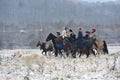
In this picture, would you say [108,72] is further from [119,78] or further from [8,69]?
[8,69]

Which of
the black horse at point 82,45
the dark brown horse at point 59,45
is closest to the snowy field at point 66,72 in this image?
the black horse at point 82,45

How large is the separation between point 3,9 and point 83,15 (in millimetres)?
30555

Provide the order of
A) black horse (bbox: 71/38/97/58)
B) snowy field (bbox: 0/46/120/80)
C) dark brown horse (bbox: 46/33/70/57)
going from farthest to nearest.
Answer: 1. dark brown horse (bbox: 46/33/70/57)
2. black horse (bbox: 71/38/97/58)
3. snowy field (bbox: 0/46/120/80)

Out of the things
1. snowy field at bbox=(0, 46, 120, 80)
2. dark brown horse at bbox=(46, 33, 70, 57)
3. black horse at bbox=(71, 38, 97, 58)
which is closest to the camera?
snowy field at bbox=(0, 46, 120, 80)

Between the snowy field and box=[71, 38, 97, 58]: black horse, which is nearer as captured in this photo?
the snowy field

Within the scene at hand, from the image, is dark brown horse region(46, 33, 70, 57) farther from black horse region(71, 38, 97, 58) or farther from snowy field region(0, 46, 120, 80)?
snowy field region(0, 46, 120, 80)

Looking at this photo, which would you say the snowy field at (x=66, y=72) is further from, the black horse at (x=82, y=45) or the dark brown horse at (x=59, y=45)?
the dark brown horse at (x=59, y=45)

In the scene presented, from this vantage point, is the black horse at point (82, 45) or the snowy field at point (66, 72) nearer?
the snowy field at point (66, 72)

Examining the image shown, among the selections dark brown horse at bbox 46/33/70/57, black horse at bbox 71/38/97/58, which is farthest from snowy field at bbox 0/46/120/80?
dark brown horse at bbox 46/33/70/57

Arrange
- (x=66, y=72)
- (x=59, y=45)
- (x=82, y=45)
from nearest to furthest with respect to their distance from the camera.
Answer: (x=66, y=72), (x=82, y=45), (x=59, y=45)

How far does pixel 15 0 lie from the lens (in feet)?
573

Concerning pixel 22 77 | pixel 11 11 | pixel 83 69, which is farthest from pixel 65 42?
pixel 11 11

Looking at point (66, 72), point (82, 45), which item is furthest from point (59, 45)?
point (66, 72)

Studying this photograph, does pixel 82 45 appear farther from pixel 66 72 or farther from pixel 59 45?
pixel 66 72
